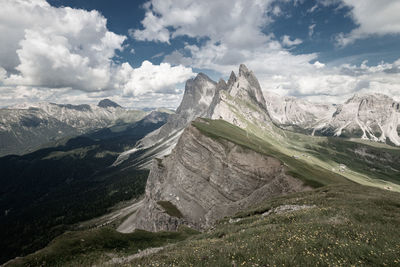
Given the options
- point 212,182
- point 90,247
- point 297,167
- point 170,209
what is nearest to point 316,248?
point 90,247

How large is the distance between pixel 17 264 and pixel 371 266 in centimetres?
2952

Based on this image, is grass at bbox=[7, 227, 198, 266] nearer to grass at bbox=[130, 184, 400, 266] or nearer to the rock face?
grass at bbox=[130, 184, 400, 266]

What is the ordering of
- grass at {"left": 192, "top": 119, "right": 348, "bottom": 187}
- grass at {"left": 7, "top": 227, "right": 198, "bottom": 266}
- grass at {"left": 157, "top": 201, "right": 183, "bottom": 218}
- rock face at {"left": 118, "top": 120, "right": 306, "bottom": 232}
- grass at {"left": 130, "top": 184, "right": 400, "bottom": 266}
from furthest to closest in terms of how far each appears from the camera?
grass at {"left": 157, "top": 201, "right": 183, "bottom": 218}
rock face at {"left": 118, "top": 120, "right": 306, "bottom": 232}
grass at {"left": 192, "top": 119, "right": 348, "bottom": 187}
grass at {"left": 7, "top": 227, "right": 198, "bottom": 266}
grass at {"left": 130, "top": 184, "right": 400, "bottom": 266}

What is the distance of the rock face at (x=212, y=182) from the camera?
2689 inches

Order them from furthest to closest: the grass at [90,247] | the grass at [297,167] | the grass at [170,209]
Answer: the grass at [170,209], the grass at [297,167], the grass at [90,247]

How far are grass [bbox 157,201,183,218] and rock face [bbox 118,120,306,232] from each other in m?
0.98

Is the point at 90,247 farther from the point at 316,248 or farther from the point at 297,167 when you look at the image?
the point at 297,167

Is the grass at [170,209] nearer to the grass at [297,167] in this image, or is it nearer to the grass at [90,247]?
the grass at [297,167]

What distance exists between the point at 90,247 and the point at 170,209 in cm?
6252

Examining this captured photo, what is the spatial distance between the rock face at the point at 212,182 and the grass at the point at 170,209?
0.98m

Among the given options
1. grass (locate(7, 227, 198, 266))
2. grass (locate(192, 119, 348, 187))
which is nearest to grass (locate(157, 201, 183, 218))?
grass (locate(192, 119, 348, 187))

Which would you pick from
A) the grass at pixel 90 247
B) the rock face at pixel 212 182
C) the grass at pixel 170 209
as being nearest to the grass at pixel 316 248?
the grass at pixel 90 247

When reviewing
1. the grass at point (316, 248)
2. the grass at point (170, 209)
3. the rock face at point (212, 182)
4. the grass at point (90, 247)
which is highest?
the grass at point (316, 248)

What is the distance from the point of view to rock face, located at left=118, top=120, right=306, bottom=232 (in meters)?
68.3
